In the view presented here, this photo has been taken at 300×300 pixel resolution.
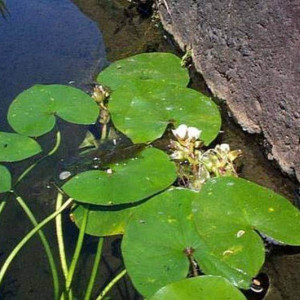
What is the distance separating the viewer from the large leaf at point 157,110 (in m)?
1.62

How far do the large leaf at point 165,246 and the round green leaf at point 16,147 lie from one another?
40 cm

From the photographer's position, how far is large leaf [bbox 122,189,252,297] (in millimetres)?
1194

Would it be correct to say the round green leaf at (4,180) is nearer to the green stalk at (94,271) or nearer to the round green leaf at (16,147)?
the round green leaf at (16,147)

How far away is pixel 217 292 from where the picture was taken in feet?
3.67

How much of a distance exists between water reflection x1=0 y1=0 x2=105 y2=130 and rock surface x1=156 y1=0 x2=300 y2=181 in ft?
1.44

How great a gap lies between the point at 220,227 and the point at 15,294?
1.66ft

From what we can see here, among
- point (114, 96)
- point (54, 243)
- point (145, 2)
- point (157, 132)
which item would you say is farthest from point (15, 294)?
point (145, 2)

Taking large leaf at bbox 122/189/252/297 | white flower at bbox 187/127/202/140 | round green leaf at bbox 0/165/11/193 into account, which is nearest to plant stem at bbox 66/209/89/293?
large leaf at bbox 122/189/252/297

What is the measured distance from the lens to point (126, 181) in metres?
1.42

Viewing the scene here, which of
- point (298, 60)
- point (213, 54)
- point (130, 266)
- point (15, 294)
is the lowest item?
point (15, 294)

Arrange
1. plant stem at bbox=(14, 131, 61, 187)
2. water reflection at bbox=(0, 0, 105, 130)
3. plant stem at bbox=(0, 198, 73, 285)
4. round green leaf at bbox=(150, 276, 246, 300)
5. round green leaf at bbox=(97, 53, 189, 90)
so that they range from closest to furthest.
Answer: round green leaf at bbox=(150, 276, 246, 300) → plant stem at bbox=(0, 198, 73, 285) → plant stem at bbox=(14, 131, 61, 187) → round green leaf at bbox=(97, 53, 189, 90) → water reflection at bbox=(0, 0, 105, 130)

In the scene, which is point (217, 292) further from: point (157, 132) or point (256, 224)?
→ point (157, 132)

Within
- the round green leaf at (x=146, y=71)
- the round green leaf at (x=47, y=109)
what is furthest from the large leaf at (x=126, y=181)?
the round green leaf at (x=146, y=71)

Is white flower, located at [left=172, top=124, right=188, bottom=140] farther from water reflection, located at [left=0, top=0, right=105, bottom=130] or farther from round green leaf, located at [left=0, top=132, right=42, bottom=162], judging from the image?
water reflection, located at [left=0, top=0, right=105, bottom=130]
